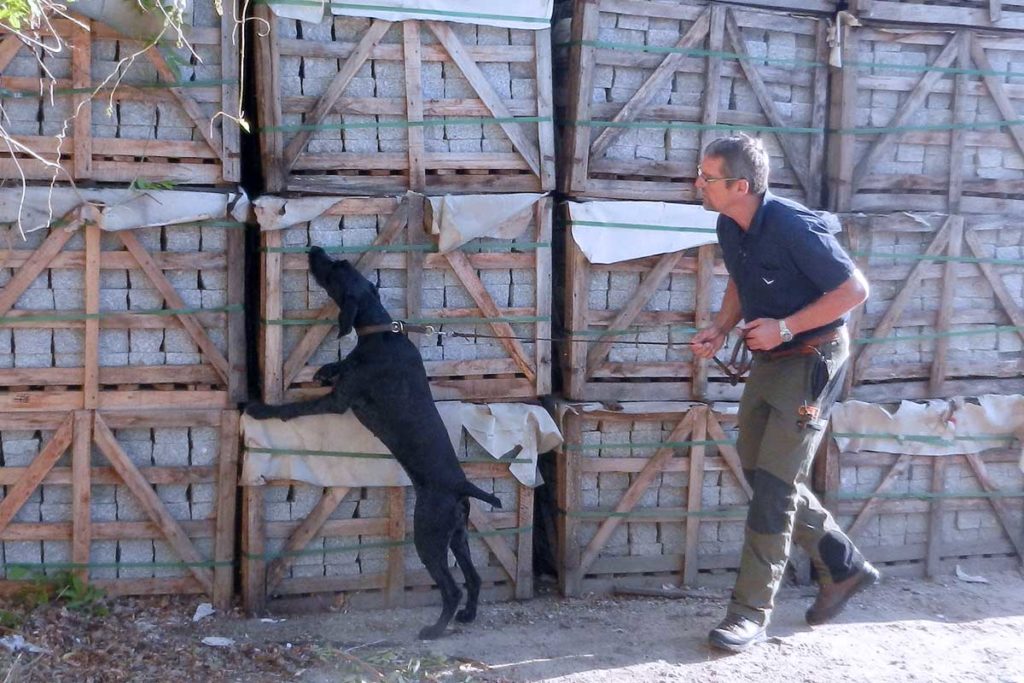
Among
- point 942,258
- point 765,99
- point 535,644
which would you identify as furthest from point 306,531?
point 942,258

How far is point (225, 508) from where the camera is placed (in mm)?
5941

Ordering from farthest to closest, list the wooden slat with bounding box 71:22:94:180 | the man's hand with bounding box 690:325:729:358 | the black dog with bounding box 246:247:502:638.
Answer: the black dog with bounding box 246:247:502:638 → the wooden slat with bounding box 71:22:94:180 → the man's hand with bounding box 690:325:729:358

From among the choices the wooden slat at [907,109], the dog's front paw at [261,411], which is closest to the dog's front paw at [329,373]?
the dog's front paw at [261,411]

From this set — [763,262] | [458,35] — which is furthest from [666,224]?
[458,35]

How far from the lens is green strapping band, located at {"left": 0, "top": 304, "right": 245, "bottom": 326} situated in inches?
221

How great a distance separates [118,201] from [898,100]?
4.42m

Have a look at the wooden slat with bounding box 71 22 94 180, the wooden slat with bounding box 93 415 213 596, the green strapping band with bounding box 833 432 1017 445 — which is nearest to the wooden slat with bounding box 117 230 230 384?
the wooden slat with bounding box 71 22 94 180

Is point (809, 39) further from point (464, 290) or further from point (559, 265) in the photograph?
point (464, 290)

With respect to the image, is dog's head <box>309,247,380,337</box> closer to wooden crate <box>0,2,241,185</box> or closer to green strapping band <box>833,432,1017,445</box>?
wooden crate <box>0,2,241,185</box>

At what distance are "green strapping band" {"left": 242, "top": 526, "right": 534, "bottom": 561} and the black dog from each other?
39cm

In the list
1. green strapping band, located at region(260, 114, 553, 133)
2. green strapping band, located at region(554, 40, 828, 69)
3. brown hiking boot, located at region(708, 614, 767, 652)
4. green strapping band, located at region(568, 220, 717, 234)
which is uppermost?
green strapping band, located at region(554, 40, 828, 69)

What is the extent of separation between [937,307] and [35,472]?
513 centimetres

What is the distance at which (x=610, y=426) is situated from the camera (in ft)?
21.0

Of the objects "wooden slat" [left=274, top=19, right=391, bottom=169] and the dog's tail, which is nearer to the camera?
the dog's tail
